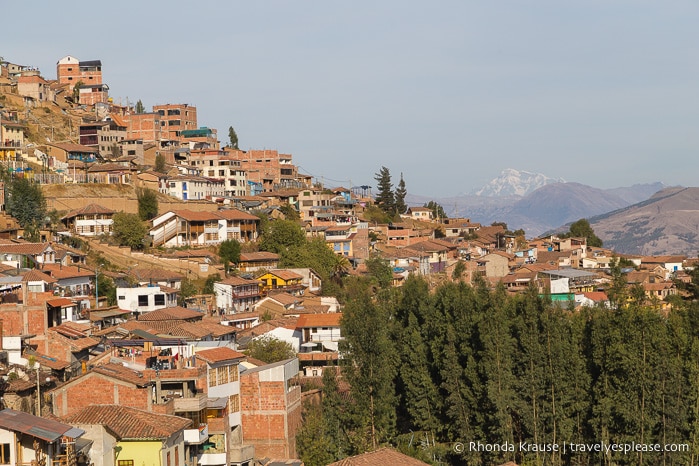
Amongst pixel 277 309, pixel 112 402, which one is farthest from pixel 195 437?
pixel 277 309

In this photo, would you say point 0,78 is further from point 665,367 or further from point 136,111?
point 665,367

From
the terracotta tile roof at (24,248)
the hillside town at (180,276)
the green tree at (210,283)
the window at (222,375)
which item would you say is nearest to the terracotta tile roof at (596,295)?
the hillside town at (180,276)

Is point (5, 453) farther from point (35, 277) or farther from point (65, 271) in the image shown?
point (65, 271)

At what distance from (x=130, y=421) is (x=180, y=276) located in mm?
23399

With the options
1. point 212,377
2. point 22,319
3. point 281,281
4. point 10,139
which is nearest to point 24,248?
point 22,319

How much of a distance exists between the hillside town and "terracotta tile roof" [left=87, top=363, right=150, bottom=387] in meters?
0.07

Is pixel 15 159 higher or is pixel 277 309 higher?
pixel 15 159

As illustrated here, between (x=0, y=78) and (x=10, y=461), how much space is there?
54.1 metres

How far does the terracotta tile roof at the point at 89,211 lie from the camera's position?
1923 inches

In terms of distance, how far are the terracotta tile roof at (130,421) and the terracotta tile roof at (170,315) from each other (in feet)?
35.8

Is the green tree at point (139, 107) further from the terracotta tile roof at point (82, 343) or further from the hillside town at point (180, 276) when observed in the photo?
the terracotta tile roof at point (82, 343)

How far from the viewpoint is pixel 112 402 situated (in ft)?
75.2

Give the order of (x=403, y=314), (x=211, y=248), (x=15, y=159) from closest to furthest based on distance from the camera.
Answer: (x=403, y=314) < (x=211, y=248) < (x=15, y=159)

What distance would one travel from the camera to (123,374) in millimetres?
23547
